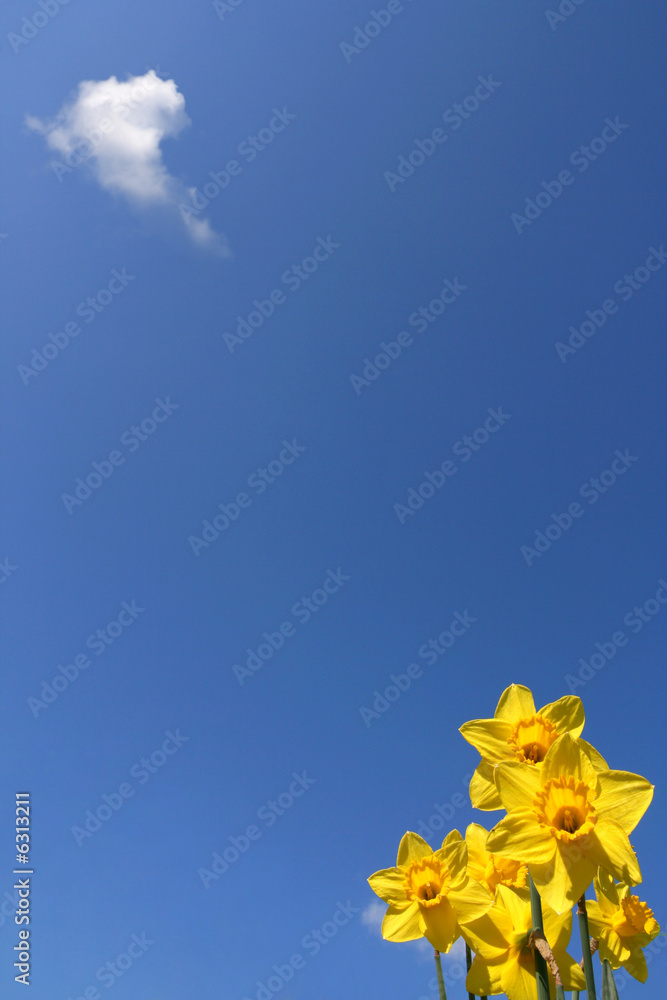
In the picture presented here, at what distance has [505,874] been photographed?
1.68 meters

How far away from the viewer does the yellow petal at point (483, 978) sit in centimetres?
139

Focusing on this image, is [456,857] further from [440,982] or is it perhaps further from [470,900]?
[440,982]

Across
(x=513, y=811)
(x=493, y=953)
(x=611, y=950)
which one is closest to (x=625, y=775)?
(x=513, y=811)

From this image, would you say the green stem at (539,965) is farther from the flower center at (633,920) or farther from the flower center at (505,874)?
the flower center at (633,920)

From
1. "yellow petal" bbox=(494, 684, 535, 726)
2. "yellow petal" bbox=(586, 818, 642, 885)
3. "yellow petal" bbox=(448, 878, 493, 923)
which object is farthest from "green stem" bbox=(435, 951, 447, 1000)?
"yellow petal" bbox=(494, 684, 535, 726)

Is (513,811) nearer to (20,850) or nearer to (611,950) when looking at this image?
(611,950)

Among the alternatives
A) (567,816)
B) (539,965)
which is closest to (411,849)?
(567,816)

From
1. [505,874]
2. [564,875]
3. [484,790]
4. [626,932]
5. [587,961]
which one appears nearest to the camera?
[587,961]

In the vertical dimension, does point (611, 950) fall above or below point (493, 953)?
below

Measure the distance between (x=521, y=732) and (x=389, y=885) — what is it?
0.63 meters

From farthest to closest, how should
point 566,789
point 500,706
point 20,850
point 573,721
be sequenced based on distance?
Result: point 20,850, point 500,706, point 573,721, point 566,789

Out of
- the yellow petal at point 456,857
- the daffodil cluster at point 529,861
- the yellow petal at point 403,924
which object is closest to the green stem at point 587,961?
the daffodil cluster at point 529,861

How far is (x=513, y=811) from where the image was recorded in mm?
1396

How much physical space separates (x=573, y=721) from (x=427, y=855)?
582 millimetres
